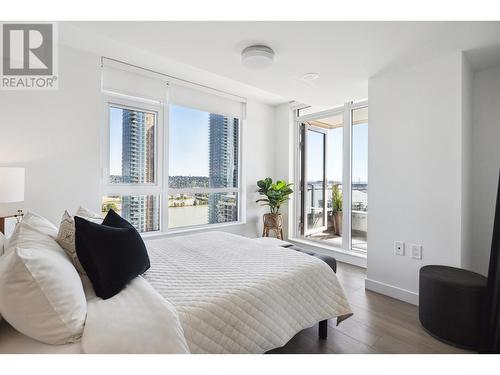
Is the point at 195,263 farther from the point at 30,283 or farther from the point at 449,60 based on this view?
the point at 449,60

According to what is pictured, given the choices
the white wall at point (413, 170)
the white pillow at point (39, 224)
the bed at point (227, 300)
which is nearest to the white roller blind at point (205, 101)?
the white wall at point (413, 170)

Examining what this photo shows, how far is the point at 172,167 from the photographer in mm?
3732

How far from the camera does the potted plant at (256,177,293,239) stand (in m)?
4.33

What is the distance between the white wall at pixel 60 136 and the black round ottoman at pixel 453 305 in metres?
3.36

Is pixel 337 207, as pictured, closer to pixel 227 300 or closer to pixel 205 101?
pixel 205 101

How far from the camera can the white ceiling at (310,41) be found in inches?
71.8

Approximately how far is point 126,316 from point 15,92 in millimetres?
2713

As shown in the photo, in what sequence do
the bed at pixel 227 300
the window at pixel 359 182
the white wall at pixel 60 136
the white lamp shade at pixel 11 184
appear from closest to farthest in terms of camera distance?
1. the bed at pixel 227 300
2. the white lamp shade at pixel 11 184
3. the white wall at pixel 60 136
4. the window at pixel 359 182

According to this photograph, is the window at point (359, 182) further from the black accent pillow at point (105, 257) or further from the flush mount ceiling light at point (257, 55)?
the black accent pillow at point (105, 257)

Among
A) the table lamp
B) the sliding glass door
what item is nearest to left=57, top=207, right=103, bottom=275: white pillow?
the table lamp

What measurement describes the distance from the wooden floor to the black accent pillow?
109 centimetres

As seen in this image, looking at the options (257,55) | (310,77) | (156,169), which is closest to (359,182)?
(310,77)

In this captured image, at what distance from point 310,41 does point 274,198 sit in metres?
2.69

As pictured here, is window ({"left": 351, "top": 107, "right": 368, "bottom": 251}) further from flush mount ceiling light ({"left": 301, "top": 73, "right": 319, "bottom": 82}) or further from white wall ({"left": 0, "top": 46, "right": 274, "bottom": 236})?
white wall ({"left": 0, "top": 46, "right": 274, "bottom": 236})
